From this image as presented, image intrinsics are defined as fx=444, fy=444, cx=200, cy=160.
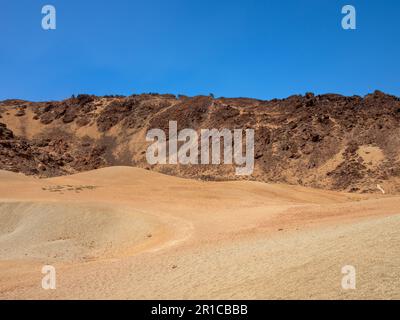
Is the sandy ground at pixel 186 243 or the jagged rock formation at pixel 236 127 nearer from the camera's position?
the sandy ground at pixel 186 243

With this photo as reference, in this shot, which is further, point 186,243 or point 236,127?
point 236,127

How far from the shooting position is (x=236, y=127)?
155ft

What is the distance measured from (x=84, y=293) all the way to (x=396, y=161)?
33.1m

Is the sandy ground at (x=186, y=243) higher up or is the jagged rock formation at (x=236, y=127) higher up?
the jagged rock formation at (x=236, y=127)

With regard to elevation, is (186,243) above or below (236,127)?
below

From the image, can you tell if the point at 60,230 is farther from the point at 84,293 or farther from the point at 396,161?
the point at 396,161

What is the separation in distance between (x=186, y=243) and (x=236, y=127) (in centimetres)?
3521

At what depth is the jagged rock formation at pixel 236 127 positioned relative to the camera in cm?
3712

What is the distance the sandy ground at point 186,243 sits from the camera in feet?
24.7

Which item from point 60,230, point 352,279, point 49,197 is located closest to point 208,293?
point 352,279

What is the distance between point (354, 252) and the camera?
8.12m

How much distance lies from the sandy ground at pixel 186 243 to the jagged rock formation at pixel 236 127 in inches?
500

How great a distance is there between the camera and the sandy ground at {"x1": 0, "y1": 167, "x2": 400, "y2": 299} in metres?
7.54

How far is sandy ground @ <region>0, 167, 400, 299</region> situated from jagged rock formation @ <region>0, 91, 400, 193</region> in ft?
41.7
